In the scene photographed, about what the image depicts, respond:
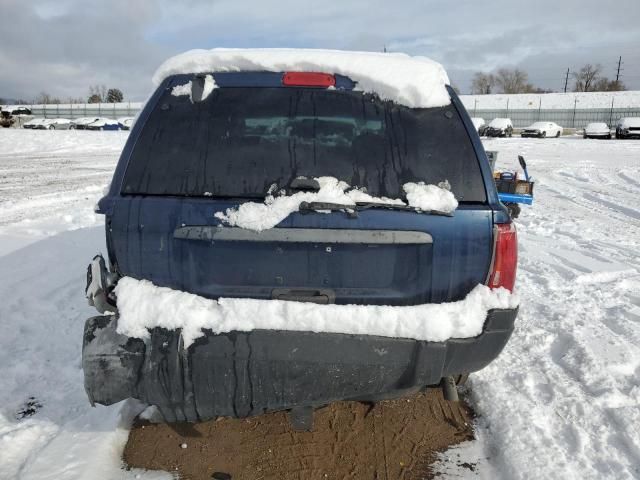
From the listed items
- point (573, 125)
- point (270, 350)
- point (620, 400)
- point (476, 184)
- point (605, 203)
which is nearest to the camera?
point (270, 350)

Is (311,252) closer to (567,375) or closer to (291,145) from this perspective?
(291,145)

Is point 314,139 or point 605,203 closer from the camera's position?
point 314,139

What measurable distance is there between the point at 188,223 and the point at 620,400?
2849 mm

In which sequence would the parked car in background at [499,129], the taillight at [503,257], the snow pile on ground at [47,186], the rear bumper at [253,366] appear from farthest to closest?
the parked car in background at [499,129]
the snow pile on ground at [47,186]
the taillight at [503,257]
the rear bumper at [253,366]

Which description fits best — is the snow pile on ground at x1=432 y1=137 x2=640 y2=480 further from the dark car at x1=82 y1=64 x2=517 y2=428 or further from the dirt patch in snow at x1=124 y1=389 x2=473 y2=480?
the dark car at x1=82 y1=64 x2=517 y2=428

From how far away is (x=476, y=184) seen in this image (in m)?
2.44

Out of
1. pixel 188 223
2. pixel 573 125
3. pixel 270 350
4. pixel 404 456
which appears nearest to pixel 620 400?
pixel 404 456

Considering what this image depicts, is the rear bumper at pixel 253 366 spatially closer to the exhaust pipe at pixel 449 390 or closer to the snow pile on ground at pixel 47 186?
the exhaust pipe at pixel 449 390

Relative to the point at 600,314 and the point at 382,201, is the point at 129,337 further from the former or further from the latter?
the point at 600,314

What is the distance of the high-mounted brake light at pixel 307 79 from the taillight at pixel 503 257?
1.11m

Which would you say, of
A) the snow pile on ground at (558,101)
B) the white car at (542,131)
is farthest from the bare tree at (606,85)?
the white car at (542,131)

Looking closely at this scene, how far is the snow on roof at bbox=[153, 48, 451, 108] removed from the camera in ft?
8.31

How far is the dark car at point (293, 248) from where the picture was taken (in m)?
2.28

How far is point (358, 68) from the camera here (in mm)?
2568
